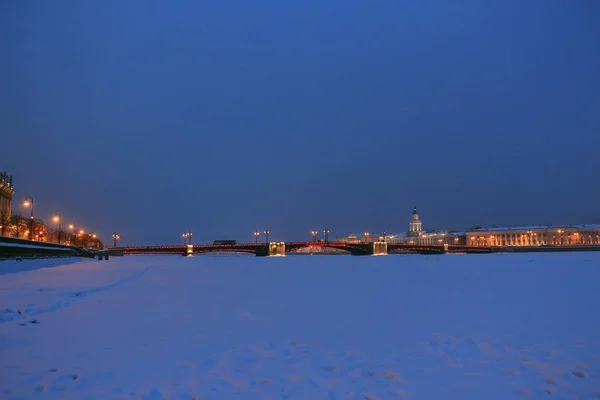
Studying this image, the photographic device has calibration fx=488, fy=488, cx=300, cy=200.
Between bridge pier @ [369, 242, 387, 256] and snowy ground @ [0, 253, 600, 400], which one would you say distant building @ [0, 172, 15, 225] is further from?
bridge pier @ [369, 242, 387, 256]

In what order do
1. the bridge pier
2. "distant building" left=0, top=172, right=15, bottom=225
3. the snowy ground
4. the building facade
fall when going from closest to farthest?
the snowy ground
"distant building" left=0, top=172, right=15, bottom=225
the bridge pier
the building facade

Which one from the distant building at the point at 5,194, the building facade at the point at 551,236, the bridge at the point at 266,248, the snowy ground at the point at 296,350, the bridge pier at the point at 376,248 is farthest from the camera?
the building facade at the point at 551,236

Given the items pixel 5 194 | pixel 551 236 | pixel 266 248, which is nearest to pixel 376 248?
pixel 266 248

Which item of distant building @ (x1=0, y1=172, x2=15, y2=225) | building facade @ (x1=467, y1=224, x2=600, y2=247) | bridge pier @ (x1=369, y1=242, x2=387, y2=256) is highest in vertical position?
distant building @ (x1=0, y1=172, x2=15, y2=225)

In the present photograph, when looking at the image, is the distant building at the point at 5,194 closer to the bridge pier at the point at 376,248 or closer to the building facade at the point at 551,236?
the bridge pier at the point at 376,248

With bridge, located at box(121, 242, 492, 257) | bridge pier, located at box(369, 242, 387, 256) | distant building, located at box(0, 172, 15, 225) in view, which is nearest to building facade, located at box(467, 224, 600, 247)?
bridge, located at box(121, 242, 492, 257)

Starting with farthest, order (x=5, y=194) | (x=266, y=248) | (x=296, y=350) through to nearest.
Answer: (x=266, y=248)
(x=5, y=194)
(x=296, y=350)

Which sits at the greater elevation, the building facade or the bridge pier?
the building facade

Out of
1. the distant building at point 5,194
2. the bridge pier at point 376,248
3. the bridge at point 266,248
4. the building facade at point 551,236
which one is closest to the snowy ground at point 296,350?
the distant building at point 5,194

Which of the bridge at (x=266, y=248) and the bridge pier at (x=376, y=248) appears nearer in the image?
the bridge at (x=266, y=248)

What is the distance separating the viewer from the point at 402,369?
7102mm

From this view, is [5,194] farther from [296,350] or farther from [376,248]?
[296,350]

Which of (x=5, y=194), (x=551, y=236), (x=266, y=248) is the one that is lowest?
(x=266, y=248)

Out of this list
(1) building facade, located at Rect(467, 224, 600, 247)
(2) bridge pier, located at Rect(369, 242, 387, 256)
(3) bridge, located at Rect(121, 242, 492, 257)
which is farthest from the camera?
(1) building facade, located at Rect(467, 224, 600, 247)
